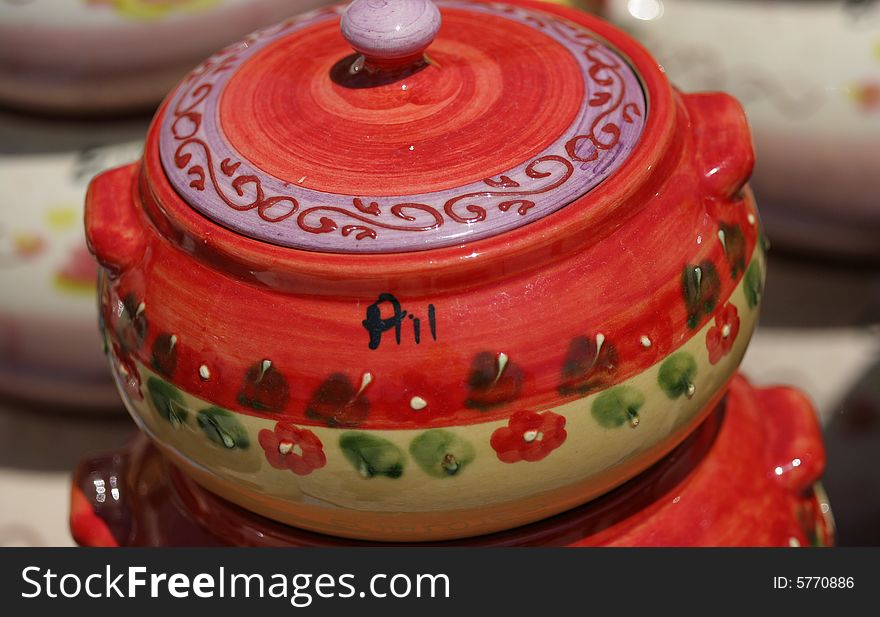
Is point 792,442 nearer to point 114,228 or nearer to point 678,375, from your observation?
point 678,375

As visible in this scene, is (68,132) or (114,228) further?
(68,132)

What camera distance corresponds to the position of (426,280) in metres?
0.81

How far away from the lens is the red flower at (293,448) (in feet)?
2.78

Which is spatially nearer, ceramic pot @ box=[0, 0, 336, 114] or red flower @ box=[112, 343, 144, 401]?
red flower @ box=[112, 343, 144, 401]

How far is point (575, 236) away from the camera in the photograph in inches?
32.7

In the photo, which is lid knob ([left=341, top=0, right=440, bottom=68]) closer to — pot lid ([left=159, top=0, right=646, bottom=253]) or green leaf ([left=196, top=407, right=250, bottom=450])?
pot lid ([left=159, top=0, right=646, bottom=253])

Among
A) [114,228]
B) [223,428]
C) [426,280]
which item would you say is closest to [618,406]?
[426,280]

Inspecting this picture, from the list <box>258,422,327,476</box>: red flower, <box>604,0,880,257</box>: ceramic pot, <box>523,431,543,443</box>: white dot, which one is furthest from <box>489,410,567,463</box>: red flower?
<box>604,0,880,257</box>: ceramic pot

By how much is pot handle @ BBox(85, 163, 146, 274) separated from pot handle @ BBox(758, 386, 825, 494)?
0.58 meters

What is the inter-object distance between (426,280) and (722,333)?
0.26 m

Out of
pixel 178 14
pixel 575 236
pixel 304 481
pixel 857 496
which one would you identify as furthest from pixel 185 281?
pixel 857 496

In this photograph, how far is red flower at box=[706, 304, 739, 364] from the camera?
916 mm

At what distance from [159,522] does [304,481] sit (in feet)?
0.88

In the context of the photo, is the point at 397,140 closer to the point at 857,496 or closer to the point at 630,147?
the point at 630,147
